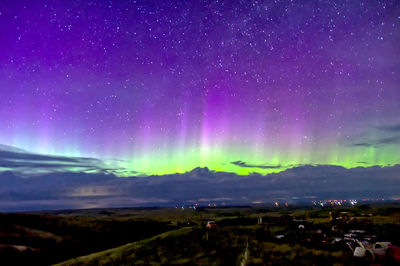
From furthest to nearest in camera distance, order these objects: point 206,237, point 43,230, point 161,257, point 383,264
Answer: point 43,230, point 206,237, point 161,257, point 383,264

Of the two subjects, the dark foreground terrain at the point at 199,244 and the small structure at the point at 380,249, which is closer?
the small structure at the point at 380,249

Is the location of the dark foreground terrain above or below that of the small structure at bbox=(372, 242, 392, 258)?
below

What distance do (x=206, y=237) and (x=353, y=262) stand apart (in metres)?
22.7

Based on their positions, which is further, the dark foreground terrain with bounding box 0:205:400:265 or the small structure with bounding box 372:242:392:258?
the dark foreground terrain with bounding box 0:205:400:265

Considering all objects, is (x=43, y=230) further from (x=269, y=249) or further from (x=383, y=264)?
(x=383, y=264)

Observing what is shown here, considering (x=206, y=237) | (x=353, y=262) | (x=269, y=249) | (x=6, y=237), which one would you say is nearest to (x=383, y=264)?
(x=353, y=262)

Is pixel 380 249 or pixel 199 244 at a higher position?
pixel 380 249

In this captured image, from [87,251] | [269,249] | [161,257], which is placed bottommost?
[87,251]

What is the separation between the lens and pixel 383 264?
24.9m

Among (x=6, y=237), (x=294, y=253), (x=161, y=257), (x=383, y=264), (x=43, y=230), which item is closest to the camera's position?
(x=383, y=264)

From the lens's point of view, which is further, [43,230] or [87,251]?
[43,230]

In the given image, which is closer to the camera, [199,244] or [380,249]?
[380,249]

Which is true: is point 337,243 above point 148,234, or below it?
above

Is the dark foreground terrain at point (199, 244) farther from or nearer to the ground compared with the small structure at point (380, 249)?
nearer to the ground
